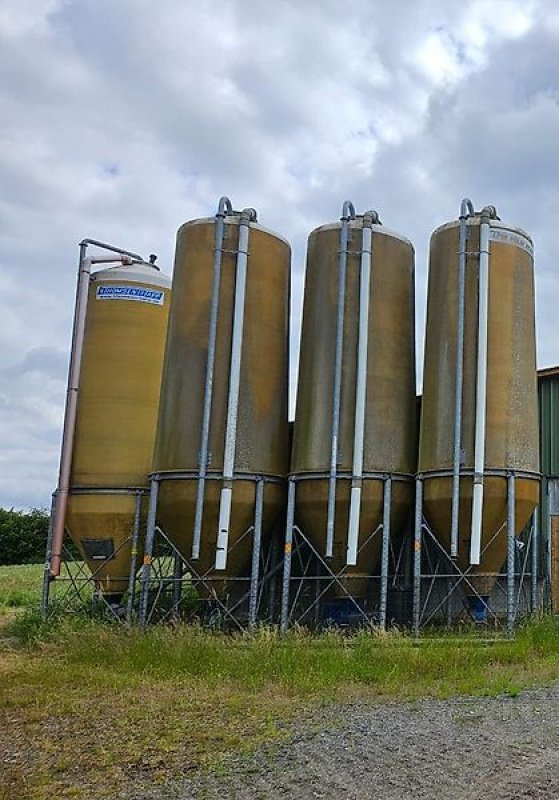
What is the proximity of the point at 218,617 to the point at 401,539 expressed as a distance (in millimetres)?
4171

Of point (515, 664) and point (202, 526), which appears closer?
point (515, 664)

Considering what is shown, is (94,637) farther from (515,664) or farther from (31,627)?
(515,664)

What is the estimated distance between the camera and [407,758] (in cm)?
744

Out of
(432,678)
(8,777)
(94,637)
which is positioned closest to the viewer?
(8,777)

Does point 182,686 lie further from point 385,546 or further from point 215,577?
point 385,546

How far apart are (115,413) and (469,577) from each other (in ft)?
26.6

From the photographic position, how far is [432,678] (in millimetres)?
11438

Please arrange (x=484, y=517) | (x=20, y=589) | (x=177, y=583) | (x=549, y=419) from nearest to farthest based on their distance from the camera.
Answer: (x=484, y=517), (x=177, y=583), (x=549, y=419), (x=20, y=589)

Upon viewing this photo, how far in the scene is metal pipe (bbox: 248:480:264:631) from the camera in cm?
1608

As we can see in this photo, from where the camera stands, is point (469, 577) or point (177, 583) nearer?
point (469, 577)

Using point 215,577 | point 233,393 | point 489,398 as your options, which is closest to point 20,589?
point 215,577

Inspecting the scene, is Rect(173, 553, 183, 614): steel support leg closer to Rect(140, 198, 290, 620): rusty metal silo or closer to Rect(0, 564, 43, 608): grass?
Rect(140, 198, 290, 620): rusty metal silo

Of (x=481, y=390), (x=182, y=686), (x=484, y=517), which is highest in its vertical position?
(x=481, y=390)

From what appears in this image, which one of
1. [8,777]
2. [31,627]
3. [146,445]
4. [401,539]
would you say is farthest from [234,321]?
[8,777]
